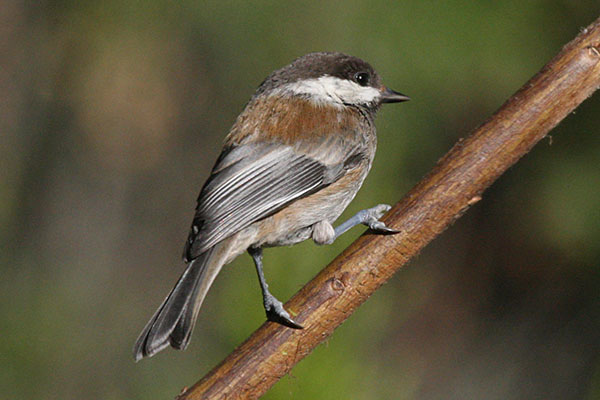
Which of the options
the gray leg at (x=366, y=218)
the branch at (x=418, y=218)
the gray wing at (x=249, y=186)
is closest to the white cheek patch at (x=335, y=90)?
the gray wing at (x=249, y=186)

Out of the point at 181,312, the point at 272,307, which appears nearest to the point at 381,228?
the point at 272,307

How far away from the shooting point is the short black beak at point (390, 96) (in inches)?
99.0

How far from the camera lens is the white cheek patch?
8.14 feet

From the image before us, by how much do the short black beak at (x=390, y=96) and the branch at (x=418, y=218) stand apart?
78 centimetres

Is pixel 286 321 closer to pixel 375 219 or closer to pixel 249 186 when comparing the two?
pixel 375 219

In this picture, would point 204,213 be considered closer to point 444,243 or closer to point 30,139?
point 444,243

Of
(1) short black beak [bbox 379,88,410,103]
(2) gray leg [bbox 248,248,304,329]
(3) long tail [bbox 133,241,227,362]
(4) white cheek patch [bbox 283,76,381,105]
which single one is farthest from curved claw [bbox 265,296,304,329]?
(1) short black beak [bbox 379,88,410,103]

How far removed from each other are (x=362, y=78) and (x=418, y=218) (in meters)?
0.91

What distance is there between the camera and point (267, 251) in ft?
7.28

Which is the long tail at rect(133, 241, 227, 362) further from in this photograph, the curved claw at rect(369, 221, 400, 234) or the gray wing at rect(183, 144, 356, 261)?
the curved claw at rect(369, 221, 400, 234)

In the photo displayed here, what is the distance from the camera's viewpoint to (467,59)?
2.52m

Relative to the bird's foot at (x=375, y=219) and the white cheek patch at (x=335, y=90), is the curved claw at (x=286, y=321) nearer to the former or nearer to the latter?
the bird's foot at (x=375, y=219)

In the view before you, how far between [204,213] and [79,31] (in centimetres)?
204

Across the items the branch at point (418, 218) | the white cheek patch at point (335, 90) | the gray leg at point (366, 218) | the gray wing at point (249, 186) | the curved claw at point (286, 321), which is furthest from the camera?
the white cheek patch at point (335, 90)
